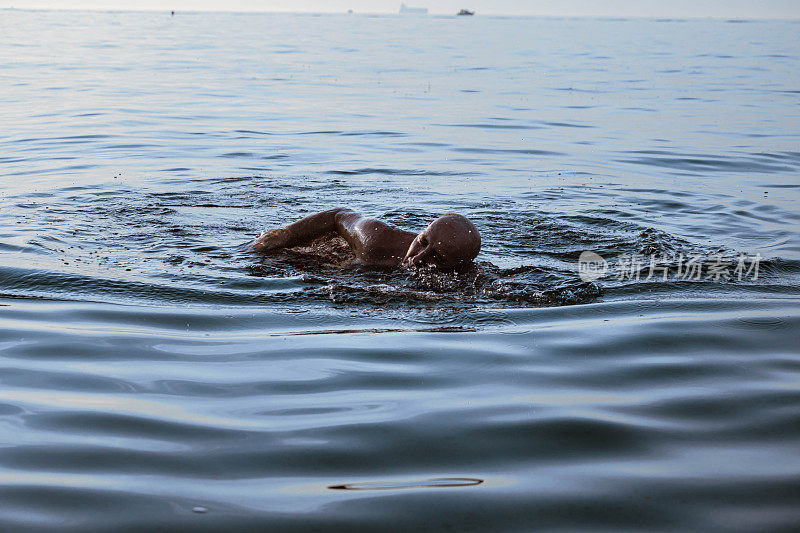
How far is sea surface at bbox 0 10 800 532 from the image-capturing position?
296 cm

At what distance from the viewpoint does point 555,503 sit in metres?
2.90

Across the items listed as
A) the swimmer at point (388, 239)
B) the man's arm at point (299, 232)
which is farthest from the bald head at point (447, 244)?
the man's arm at point (299, 232)

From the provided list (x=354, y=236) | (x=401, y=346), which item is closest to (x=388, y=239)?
(x=354, y=236)

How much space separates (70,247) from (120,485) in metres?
4.12

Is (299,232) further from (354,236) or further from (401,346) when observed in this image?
(401,346)

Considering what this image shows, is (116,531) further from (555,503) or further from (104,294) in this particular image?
(104,294)

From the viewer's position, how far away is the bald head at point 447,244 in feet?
18.7

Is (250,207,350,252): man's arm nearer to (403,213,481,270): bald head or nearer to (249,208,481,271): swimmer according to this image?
(249,208,481,271): swimmer

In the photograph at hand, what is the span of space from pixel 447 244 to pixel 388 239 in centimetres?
66

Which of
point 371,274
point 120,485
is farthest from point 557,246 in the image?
point 120,485

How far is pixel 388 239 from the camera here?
620cm

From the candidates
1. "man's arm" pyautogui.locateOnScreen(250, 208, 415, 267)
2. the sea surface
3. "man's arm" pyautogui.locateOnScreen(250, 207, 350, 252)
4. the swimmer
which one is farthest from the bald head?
"man's arm" pyautogui.locateOnScreen(250, 207, 350, 252)

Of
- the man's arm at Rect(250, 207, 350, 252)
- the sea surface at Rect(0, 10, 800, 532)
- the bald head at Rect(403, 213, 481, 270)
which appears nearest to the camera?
the sea surface at Rect(0, 10, 800, 532)

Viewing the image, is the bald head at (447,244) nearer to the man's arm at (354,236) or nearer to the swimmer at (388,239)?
the swimmer at (388,239)
